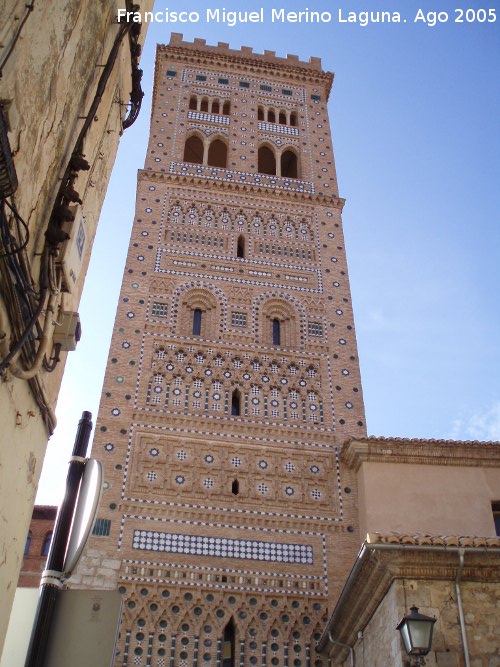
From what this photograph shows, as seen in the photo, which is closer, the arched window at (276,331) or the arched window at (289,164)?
the arched window at (276,331)

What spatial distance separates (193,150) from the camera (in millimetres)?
16609

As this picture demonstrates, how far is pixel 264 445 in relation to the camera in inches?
429

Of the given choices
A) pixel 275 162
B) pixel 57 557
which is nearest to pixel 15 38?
pixel 57 557

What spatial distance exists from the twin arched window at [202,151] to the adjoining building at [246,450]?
0.60 metres

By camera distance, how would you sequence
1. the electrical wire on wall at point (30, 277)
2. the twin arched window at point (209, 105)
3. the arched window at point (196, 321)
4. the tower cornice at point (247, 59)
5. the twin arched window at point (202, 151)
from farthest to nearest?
1. the tower cornice at point (247, 59)
2. the twin arched window at point (209, 105)
3. the twin arched window at point (202, 151)
4. the arched window at point (196, 321)
5. the electrical wire on wall at point (30, 277)

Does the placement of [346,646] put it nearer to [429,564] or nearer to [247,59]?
[429,564]

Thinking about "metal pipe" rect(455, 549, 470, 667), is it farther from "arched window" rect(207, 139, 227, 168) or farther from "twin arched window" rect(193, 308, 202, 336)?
"arched window" rect(207, 139, 227, 168)

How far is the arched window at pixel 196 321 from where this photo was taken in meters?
12.3

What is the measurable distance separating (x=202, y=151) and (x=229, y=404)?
23.7ft

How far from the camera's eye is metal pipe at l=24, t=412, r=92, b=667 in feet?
8.38

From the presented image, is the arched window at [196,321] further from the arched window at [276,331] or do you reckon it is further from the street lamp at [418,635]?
the street lamp at [418,635]

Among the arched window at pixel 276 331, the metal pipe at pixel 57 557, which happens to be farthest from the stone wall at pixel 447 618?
the arched window at pixel 276 331

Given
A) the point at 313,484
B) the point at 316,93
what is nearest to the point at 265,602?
the point at 313,484

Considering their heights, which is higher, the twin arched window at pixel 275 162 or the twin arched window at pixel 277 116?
the twin arched window at pixel 277 116
